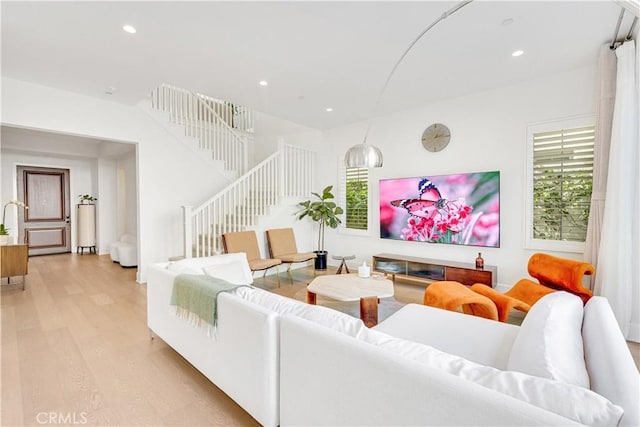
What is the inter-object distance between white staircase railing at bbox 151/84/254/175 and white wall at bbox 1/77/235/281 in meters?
0.40

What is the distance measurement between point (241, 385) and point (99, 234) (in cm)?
807

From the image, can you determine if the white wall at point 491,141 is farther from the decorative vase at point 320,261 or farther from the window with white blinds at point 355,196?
the decorative vase at point 320,261

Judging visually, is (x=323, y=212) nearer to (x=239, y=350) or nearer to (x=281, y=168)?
(x=281, y=168)

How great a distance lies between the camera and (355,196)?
19.9 ft

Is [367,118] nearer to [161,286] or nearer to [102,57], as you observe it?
[102,57]

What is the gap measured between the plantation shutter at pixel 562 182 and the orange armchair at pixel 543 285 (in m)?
0.88

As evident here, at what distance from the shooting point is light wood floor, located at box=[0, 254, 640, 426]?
1.87m

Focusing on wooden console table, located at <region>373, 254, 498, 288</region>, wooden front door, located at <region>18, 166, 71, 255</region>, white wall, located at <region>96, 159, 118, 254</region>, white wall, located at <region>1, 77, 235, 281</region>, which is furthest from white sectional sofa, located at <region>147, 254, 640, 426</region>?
wooden front door, located at <region>18, 166, 71, 255</region>

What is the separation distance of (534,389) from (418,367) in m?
0.34

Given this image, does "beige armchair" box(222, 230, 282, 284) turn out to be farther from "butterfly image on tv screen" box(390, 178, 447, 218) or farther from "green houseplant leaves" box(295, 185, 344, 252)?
"butterfly image on tv screen" box(390, 178, 447, 218)

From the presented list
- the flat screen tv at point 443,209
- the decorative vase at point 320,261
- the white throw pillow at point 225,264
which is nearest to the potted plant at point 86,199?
the decorative vase at point 320,261

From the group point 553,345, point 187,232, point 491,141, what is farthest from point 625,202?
point 187,232

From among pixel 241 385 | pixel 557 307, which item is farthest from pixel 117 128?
pixel 557 307

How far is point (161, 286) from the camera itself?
2576 mm
